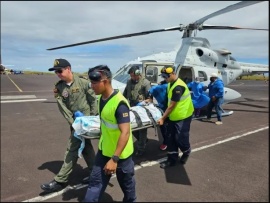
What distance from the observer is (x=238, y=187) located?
383 centimetres

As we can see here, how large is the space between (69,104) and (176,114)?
1870 mm

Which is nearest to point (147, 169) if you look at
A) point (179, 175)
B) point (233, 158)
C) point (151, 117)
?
point (179, 175)

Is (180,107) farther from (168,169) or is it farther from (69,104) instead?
(69,104)

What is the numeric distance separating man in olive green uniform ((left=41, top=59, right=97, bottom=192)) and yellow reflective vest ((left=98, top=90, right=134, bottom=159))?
44.8 inches

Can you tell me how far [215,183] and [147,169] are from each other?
1198 millimetres

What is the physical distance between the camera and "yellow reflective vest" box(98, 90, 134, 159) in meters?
2.69

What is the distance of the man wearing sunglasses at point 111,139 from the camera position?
8.71 feet

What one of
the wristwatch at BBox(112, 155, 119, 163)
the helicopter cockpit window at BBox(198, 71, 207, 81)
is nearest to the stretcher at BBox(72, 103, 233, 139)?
the wristwatch at BBox(112, 155, 119, 163)

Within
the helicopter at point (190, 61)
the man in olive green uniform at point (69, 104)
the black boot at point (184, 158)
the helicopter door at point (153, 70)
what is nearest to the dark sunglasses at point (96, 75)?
the man in olive green uniform at point (69, 104)

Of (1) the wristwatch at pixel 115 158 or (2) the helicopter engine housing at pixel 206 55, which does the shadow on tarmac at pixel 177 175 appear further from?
(2) the helicopter engine housing at pixel 206 55

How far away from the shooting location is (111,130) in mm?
2766

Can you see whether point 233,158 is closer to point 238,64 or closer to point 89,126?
point 89,126

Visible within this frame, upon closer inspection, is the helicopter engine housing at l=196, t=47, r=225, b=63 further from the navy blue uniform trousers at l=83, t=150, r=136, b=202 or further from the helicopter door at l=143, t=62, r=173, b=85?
the navy blue uniform trousers at l=83, t=150, r=136, b=202

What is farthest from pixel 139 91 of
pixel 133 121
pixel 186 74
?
pixel 186 74
